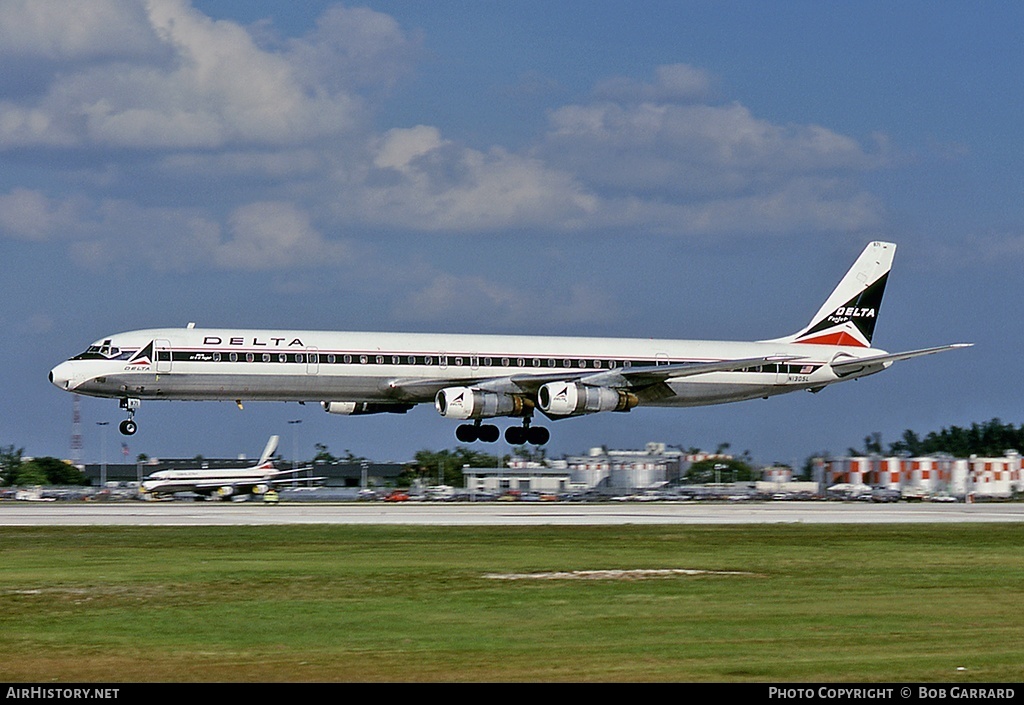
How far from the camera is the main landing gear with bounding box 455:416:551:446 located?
73.4 metres

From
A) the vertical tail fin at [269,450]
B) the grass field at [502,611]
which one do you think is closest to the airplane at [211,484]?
the vertical tail fin at [269,450]

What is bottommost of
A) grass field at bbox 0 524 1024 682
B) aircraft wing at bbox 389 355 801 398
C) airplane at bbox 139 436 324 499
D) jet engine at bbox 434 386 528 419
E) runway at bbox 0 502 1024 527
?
grass field at bbox 0 524 1024 682

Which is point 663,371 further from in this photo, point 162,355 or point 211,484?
point 211,484

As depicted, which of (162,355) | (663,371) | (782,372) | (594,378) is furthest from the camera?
(782,372)

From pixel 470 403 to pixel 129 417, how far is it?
14.7 metres

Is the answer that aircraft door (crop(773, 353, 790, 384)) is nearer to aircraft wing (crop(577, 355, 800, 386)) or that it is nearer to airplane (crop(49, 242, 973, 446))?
airplane (crop(49, 242, 973, 446))

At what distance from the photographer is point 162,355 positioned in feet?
203

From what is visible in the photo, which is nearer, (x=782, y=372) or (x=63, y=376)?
(x=63, y=376)

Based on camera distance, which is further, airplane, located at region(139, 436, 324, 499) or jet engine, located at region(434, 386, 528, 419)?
airplane, located at region(139, 436, 324, 499)

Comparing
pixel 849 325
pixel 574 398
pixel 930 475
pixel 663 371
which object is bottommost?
pixel 930 475

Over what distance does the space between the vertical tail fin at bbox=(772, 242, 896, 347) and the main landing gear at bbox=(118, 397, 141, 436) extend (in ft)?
108

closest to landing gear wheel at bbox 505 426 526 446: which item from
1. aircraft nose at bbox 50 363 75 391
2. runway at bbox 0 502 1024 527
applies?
runway at bbox 0 502 1024 527

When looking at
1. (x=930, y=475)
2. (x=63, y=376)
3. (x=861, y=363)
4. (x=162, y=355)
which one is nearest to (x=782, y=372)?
(x=861, y=363)

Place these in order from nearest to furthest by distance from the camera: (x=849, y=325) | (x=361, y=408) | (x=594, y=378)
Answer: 1. (x=594, y=378)
2. (x=361, y=408)
3. (x=849, y=325)
